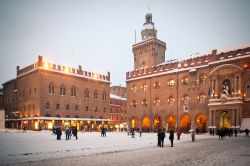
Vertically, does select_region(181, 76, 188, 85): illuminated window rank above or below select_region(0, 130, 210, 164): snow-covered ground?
above

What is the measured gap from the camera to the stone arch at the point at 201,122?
44469 millimetres

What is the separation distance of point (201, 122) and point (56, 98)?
90.9ft

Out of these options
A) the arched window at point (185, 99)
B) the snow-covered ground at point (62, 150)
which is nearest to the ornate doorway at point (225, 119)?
the arched window at point (185, 99)

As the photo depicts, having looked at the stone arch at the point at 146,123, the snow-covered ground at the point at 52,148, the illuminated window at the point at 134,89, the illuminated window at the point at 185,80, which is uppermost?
the illuminated window at the point at 185,80

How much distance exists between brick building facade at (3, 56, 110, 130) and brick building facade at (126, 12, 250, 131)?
796cm

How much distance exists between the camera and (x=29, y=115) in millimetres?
51281

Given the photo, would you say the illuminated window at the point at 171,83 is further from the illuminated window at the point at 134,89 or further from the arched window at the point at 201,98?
the illuminated window at the point at 134,89

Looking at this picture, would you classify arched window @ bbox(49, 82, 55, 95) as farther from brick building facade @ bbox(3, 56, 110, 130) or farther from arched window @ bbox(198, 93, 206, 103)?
arched window @ bbox(198, 93, 206, 103)

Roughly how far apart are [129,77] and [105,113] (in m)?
11.0

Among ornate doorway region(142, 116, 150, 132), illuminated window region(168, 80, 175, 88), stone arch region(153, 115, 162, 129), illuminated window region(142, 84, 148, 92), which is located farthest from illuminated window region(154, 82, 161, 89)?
ornate doorway region(142, 116, 150, 132)

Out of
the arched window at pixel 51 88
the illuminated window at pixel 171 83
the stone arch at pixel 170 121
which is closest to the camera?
the stone arch at pixel 170 121

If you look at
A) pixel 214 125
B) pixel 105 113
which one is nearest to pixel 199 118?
pixel 214 125

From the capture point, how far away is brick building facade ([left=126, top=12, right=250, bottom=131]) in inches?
1571

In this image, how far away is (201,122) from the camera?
1785 inches
